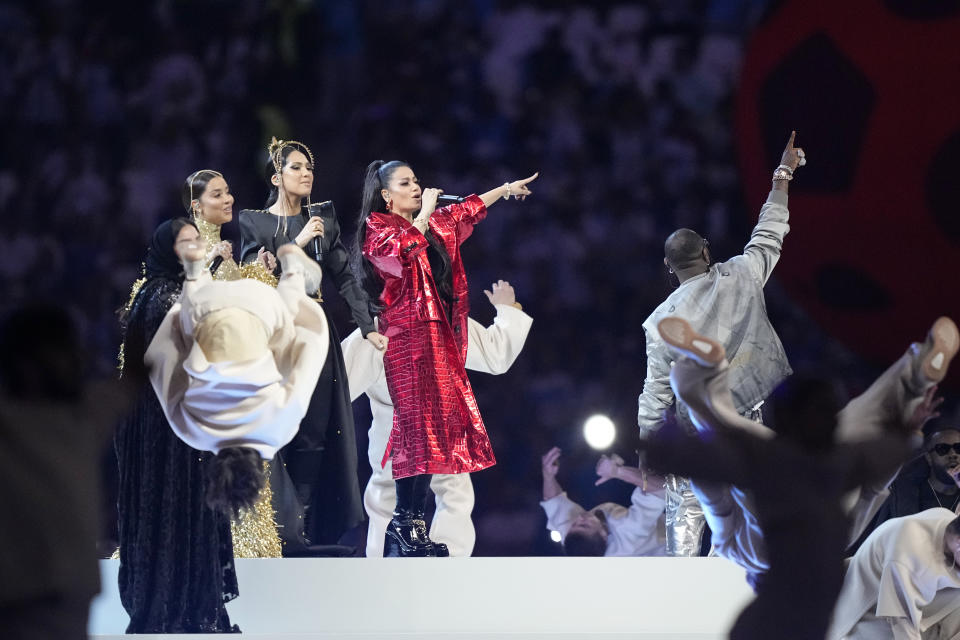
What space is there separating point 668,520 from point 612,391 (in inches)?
56.5

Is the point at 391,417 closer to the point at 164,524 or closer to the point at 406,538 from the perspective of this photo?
the point at 406,538

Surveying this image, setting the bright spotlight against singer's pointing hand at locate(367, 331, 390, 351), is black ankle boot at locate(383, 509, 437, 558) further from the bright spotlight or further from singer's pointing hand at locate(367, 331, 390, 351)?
the bright spotlight

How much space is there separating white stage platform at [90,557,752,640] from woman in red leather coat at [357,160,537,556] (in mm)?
599

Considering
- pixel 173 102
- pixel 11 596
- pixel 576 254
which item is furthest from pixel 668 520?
pixel 173 102

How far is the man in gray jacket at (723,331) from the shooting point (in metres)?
4.13

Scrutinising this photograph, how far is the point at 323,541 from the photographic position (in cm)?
414

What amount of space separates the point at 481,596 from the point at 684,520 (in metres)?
0.92

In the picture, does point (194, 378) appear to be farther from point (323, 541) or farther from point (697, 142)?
point (697, 142)

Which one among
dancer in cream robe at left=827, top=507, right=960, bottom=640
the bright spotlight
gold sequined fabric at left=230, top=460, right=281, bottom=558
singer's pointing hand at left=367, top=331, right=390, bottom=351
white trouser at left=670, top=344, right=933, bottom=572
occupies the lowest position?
dancer in cream robe at left=827, top=507, right=960, bottom=640

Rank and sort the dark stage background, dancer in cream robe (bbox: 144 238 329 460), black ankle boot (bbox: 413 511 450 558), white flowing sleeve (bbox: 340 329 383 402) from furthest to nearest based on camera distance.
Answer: the dark stage background, white flowing sleeve (bbox: 340 329 383 402), black ankle boot (bbox: 413 511 450 558), dancer in cream robe (bbox: 144 238 329 460)

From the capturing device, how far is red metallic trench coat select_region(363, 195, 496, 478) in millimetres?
4145

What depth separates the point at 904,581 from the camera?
11.7 feet

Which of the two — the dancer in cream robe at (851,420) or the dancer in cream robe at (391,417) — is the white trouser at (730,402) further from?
the dancer in cream robe at (391,417)

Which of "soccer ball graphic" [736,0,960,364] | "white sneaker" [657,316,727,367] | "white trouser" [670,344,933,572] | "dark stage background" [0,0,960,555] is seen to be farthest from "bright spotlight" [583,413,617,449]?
"white sneaker" [657,316,727,367]
